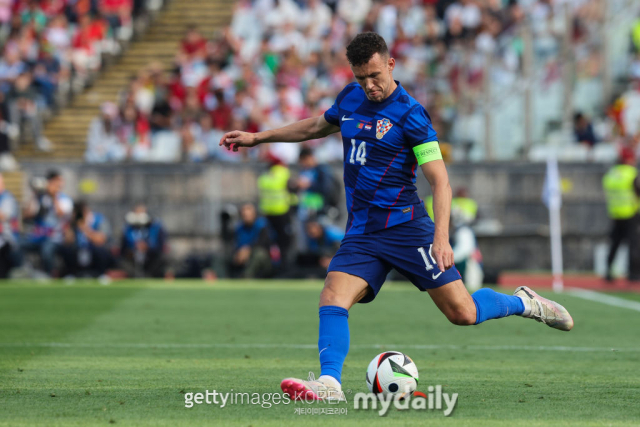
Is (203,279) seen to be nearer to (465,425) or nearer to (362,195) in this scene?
(362,195)

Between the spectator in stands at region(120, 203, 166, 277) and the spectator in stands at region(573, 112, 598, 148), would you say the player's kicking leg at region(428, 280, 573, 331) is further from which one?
the spectator in stands at region(573, 112, 598, 148)

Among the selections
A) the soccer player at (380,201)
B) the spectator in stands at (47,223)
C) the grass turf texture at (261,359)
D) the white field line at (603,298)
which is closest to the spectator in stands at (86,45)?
the spectator in stands at (47,223)

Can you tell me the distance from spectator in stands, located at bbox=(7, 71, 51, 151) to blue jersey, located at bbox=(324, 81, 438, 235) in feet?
57.7

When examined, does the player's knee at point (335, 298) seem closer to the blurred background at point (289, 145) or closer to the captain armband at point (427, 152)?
the captain armband at point (427, 152)

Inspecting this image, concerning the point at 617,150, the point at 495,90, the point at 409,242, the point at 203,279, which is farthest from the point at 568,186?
the point at 409,242

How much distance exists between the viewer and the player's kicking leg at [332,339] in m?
6.09

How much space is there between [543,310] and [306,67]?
15.6 m

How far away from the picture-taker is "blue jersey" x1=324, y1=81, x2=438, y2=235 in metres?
6.48

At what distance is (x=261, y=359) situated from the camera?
27.9 ft

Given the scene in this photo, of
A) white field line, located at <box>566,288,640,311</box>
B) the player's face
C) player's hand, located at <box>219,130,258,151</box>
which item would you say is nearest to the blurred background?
white field line, located at <box>566,288,640,311</box>

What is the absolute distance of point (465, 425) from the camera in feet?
17.9

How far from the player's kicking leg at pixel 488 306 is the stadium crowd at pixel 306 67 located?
12181 millimetres

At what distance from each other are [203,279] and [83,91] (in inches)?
339

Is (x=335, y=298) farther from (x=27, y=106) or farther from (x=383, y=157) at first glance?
(x=27, y=106)
